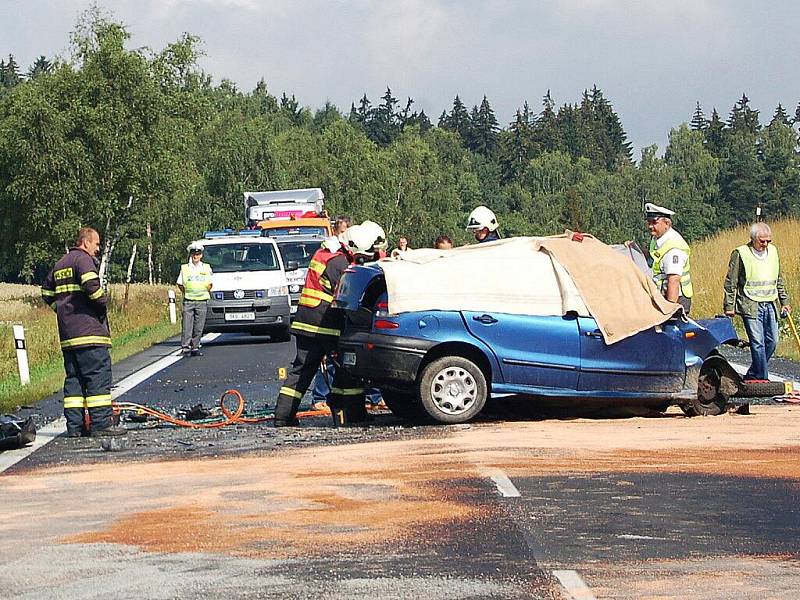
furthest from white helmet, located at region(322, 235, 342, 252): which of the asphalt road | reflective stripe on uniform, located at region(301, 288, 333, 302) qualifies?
the asphalt road

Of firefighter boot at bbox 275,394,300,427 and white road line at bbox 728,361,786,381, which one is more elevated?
firefighter boot at bbox 275,394,300,427

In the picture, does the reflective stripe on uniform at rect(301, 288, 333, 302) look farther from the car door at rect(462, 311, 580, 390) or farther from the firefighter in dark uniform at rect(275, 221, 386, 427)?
the car door at rect(462, 311, 580, 390)

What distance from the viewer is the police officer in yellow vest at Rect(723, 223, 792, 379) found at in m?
14.5

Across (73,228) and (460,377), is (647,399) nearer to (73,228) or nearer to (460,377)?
(460,377)

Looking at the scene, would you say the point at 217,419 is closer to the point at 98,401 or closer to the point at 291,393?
the point at 291,393

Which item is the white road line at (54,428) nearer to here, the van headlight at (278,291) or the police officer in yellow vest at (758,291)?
the van headlight at (278,291)

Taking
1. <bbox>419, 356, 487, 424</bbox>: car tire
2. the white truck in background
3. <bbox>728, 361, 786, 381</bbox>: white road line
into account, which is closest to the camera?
<bbox>419, 356, 487, 424</bbox>: car tire

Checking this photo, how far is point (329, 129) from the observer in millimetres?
99625

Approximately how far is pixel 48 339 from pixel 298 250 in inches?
236

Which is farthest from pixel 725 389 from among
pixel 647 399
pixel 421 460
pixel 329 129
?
pixel 329 129

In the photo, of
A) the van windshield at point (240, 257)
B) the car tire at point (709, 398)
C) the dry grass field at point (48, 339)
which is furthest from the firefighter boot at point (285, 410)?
the van windshield at point (240, 257)

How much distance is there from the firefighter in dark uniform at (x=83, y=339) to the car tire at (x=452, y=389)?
272cm

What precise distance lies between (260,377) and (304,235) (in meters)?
14.7

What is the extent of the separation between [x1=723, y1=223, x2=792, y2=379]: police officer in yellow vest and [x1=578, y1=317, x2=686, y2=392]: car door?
228 centimetres
